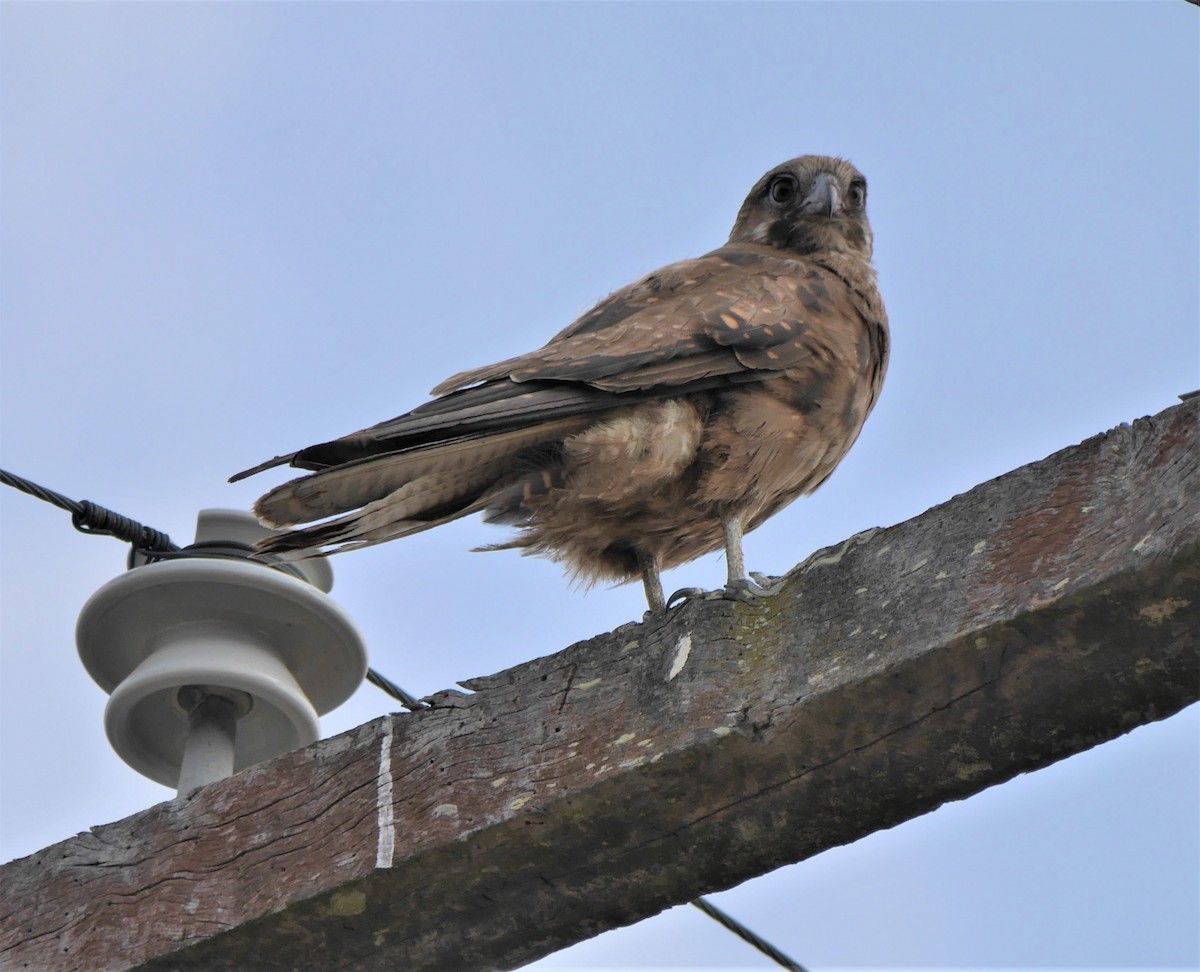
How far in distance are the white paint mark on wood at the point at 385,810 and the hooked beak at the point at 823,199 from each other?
7.68 ft

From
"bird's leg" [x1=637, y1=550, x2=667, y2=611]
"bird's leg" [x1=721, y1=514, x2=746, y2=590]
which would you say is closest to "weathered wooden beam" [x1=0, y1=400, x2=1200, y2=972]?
"bird's leg" [x1=721, y1=514, x2=746, y2=590]

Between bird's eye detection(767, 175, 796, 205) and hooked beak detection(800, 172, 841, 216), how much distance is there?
0.08m

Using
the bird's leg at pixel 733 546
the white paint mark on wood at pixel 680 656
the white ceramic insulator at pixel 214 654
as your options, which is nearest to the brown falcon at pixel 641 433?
the bird's leg at pixel 733 546

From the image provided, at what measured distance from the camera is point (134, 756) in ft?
10.3

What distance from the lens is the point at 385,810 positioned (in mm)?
2486

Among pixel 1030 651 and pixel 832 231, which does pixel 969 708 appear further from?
pixel 832 231

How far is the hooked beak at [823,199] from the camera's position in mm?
4465

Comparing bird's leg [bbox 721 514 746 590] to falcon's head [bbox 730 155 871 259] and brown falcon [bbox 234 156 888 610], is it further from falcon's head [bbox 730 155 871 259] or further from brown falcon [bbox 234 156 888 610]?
falcon's head [bbox 730 155 871 259]

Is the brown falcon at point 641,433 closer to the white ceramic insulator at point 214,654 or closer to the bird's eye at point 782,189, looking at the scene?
the white ceramic insulator at point 214,654

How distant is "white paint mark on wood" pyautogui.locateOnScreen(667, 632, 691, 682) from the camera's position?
2381 mm

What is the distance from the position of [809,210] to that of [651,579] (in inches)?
50.4

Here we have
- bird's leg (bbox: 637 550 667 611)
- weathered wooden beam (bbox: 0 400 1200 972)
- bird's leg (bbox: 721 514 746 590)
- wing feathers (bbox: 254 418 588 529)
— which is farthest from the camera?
bird's leg (bbox: 637 550 667 611)

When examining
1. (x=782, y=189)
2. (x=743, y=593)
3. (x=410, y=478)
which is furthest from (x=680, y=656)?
(x=782, y=189)

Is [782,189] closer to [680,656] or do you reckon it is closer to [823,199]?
[823,199]
